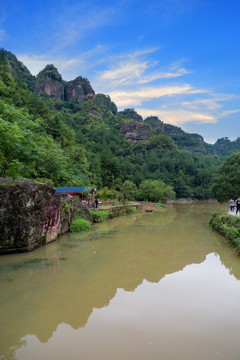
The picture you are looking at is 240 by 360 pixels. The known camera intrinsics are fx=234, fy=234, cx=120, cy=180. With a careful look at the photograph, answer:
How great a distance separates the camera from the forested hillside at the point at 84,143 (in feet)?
77.4

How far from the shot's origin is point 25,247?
31.4ft

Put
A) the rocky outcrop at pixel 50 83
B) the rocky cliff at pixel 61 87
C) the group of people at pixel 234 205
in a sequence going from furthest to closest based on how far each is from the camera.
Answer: the rocky cliff at pixel 61 87
the rocky outcrop at pixel 50 83
the group of people at pixel 234 205

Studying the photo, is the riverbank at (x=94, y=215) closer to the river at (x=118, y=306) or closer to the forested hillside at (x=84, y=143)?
the river at (x=118, y=306)

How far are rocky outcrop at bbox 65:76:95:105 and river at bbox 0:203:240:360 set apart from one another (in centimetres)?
9174

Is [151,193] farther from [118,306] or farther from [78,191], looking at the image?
[118,306]

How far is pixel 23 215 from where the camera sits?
9461 millimetres

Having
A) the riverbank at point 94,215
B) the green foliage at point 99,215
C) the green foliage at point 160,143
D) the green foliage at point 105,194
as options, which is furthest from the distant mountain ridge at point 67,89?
the green foliage at point 99,215

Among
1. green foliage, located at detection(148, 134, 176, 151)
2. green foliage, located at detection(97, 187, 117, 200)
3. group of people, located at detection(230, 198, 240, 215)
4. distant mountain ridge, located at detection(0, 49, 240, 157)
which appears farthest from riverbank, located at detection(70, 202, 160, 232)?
distant mountain ridge, located at detection(0, 49, 240, 157)

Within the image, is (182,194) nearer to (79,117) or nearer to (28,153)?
(79,117)

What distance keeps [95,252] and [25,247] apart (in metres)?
2.91

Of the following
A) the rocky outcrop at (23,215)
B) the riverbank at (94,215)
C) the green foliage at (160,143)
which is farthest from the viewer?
the green foliage at (160,143)

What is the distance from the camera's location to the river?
12.8 feet

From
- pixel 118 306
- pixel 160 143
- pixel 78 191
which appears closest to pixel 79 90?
pixel 160 143

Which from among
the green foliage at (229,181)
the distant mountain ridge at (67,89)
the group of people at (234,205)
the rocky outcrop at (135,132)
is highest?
the distant mountain ridge at (67,89)
